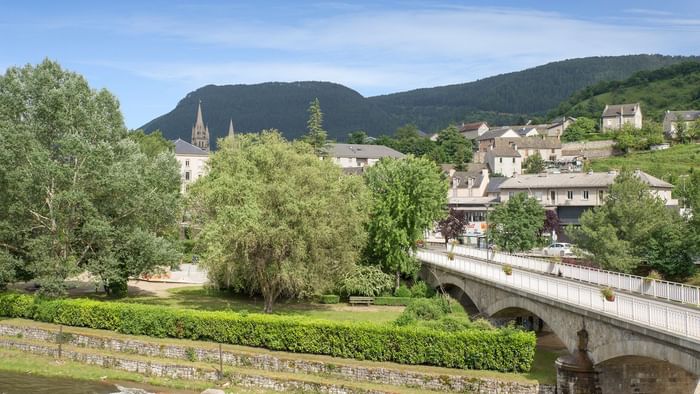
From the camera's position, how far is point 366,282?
51.8 m

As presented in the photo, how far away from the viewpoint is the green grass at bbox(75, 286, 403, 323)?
45.2m

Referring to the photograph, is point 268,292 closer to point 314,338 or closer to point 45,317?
point 314,338

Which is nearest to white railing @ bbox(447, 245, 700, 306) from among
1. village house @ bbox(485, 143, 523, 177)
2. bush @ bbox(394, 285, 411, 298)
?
bush @ bbox(394, 285, 411, 298)

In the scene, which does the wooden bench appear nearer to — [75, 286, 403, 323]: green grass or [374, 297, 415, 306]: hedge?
[374, 297, 415, 306]: hedge

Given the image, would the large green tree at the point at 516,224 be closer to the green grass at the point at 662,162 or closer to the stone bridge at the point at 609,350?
the stone bridge at the point at 609,350

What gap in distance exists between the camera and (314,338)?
111 feet

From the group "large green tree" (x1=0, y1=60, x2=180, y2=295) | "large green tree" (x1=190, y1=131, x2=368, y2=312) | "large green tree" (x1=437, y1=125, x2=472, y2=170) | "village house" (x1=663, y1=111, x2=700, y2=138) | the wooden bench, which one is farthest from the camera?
"large green tree" (x1=437, y1=125, x2=472, y2=170)

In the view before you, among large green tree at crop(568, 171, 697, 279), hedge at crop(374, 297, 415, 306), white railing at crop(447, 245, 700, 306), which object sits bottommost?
hedge at crop(374, 297, 415, 306)

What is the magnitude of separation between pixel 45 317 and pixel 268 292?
14.0 metres

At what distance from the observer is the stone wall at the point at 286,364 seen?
28422mm

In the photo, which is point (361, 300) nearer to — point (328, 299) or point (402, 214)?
point (328, 299)

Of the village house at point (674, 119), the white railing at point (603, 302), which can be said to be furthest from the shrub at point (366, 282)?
the village house at point (674, 119)

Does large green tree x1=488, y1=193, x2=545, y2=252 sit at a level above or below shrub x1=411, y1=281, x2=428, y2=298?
above

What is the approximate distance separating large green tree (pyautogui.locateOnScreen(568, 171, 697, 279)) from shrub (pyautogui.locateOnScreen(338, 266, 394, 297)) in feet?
53.7
